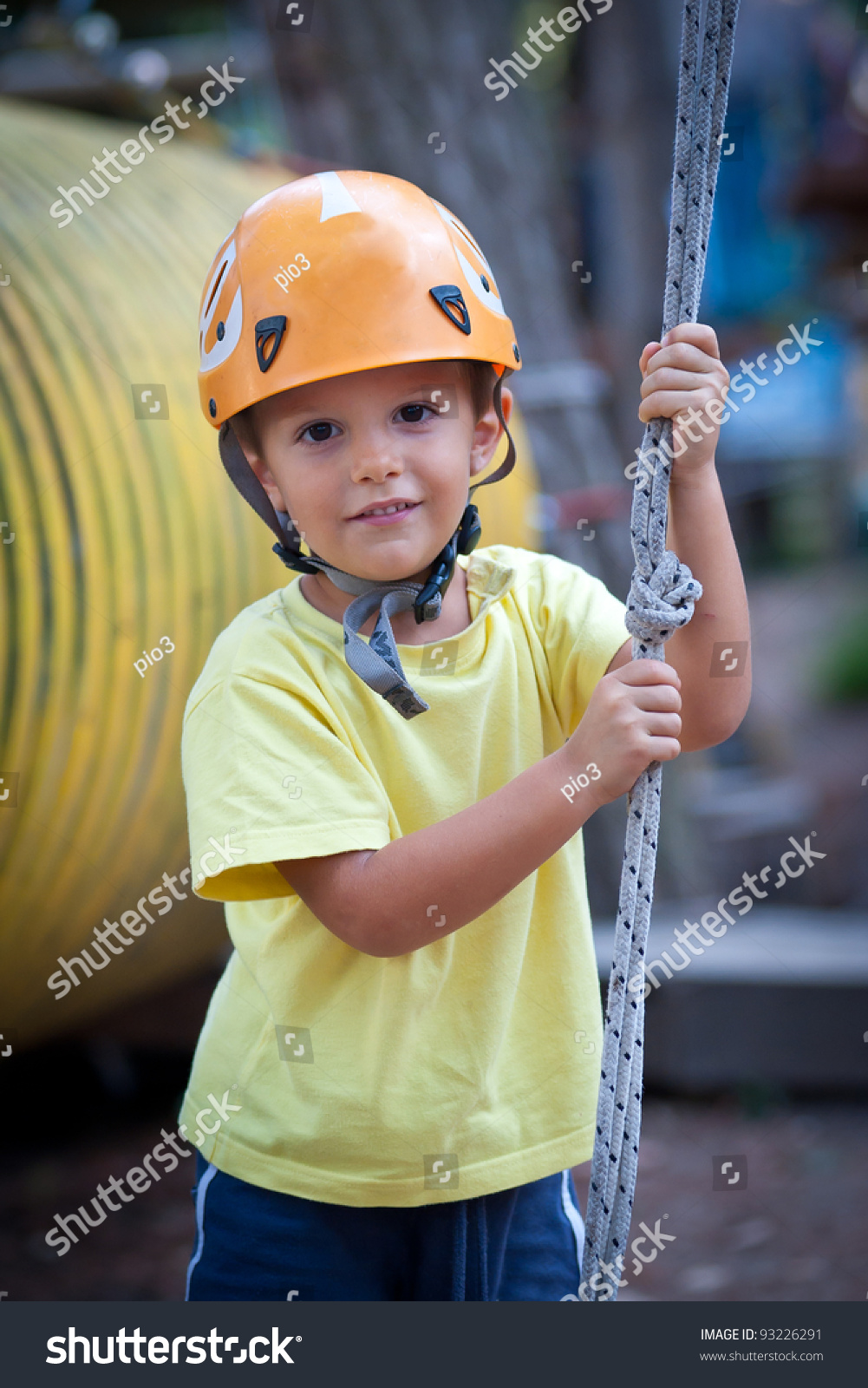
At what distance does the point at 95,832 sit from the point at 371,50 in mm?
2339

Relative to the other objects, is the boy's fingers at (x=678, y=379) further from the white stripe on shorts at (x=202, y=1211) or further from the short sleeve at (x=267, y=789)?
the white stripe on shorts at (x=202, y=1211)

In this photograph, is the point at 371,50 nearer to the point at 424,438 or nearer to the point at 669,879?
the point at 669,879

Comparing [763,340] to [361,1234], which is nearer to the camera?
[361,1234]

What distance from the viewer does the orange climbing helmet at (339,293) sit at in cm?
116

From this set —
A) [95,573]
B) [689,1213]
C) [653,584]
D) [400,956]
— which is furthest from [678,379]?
[689,1213]

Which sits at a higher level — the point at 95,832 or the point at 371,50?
the point at 371,50

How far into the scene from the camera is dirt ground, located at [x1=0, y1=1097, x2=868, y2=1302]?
8.31ft

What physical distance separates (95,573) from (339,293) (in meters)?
1.20

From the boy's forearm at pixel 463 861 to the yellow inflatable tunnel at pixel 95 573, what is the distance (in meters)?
1.25

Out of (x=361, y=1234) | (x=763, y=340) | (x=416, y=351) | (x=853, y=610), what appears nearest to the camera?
(x=416, y=351)

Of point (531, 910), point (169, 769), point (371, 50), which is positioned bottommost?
point (531, 910)

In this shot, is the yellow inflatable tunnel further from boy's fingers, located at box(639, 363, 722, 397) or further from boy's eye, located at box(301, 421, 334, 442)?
boy's fingers, located at box(639, 363, 722, 397)

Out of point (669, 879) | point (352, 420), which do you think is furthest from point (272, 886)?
point (669, 879)

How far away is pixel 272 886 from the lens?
1.19 meters
